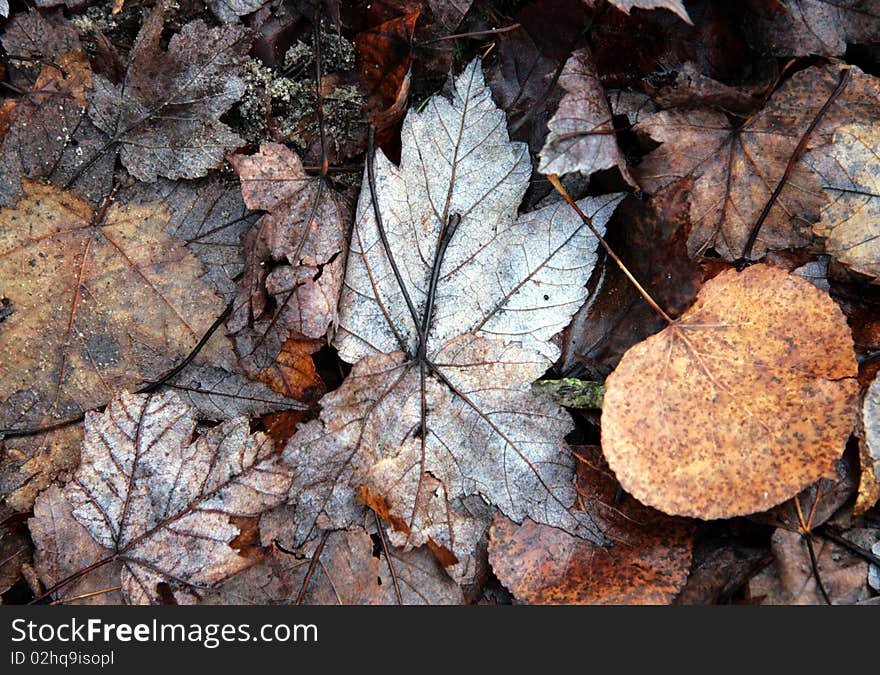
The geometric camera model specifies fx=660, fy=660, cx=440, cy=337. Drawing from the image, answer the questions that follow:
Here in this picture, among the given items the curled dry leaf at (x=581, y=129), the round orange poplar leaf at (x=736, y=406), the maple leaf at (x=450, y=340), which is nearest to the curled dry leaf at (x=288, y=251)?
the maple leaf at (x=450, y=340)

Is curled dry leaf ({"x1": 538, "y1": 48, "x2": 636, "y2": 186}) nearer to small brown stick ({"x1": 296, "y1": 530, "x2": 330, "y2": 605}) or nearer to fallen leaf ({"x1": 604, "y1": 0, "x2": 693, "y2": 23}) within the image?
fallen leaf ({"x1": 604, "y1": 0, "x2": 693, "y2": 23})

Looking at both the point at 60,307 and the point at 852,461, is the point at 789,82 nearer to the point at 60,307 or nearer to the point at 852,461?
the point at 852,461

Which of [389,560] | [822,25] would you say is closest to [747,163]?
[822,25]


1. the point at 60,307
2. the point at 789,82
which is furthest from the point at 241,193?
the point at 789,82

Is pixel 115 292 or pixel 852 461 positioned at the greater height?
pixel 115 292

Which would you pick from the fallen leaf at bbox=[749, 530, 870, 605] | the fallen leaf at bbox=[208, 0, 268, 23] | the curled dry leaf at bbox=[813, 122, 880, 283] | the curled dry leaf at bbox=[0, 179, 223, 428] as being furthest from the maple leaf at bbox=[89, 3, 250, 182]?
the fallen leaf at bbox=[749, 530, 870, 605]
